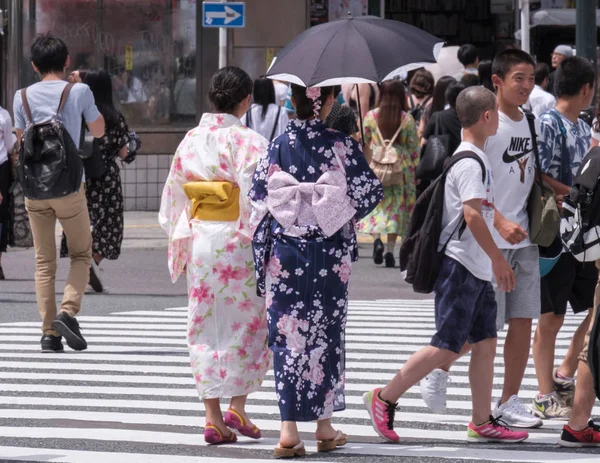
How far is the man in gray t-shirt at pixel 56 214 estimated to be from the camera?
9375mm

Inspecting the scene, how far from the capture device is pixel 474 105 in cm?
658

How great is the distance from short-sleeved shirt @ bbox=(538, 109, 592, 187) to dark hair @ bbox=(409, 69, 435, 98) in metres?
8.35

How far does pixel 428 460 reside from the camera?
614 centimetres

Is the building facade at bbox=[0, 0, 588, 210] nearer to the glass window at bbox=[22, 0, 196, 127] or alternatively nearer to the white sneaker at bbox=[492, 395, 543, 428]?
the glass window at bbox=[22, 0, 196, 127]

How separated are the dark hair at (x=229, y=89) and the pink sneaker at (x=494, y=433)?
1.73m

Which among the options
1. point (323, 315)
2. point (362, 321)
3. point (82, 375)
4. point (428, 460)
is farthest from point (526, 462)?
point (362, 321)

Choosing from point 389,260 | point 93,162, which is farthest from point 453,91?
point 93,162

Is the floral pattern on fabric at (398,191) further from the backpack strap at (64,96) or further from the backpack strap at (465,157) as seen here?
the backpack strap at (465,157)

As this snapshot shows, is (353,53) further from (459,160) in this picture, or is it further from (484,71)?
(484,71)

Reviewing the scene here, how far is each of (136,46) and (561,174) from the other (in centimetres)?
1418

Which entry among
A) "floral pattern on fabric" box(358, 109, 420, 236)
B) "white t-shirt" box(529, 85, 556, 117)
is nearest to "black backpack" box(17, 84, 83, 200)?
"white t-shirt" box(529, 85, 556, 117)

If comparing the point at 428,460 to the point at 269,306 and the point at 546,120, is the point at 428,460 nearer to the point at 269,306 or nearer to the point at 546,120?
the point at 269,306

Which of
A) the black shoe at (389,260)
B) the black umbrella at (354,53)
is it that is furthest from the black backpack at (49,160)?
the black shoe at (389,260)

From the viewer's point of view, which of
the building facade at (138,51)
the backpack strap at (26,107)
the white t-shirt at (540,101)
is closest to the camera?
the backpack strap at (26,107)
